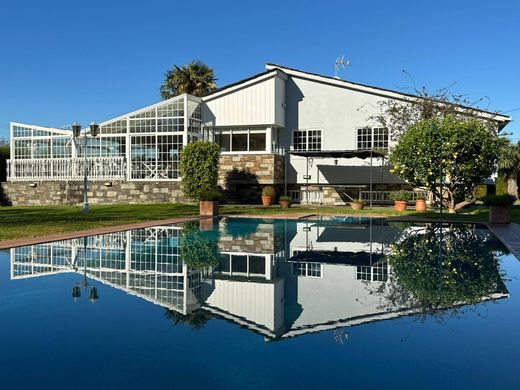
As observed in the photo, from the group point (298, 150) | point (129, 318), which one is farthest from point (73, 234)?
point (298, 150)

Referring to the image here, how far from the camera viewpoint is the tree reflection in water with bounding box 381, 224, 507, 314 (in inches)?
266

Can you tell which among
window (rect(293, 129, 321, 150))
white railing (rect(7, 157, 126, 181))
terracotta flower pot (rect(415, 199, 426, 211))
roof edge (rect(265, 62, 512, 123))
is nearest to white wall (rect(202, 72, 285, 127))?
roof edge (rect(265, 62, 512, 123))

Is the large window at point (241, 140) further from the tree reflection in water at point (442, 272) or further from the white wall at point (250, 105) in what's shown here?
the tree reflection in water at point (442, 272)

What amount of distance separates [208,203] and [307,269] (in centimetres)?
1228

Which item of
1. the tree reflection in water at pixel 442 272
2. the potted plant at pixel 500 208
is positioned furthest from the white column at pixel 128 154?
the potted plant at pixel 500 208

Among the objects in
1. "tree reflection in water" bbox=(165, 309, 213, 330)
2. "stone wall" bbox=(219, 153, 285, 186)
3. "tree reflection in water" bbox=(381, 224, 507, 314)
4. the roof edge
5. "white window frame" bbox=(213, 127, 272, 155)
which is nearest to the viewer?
"tree reflection in water" bbox=(165, 309, 213, 330)

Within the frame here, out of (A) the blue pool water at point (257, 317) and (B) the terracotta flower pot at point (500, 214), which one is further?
(B) the terracotta flower pot at point (500, 214)

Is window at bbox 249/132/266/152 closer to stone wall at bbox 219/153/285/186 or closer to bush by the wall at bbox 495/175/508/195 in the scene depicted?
stone wall at bbox 219/153/285/186

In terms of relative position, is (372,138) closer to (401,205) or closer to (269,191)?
(401,205)

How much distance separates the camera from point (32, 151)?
2839 cm

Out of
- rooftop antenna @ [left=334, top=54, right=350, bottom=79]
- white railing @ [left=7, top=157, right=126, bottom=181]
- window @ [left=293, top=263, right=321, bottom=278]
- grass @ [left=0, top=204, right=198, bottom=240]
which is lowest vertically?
window @ [left=293, top=263, right=321, bottom=278]

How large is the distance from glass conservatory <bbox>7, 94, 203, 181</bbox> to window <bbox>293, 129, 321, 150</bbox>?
577 cm

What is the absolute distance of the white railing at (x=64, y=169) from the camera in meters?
27.0

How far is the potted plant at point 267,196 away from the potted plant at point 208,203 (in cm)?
538
